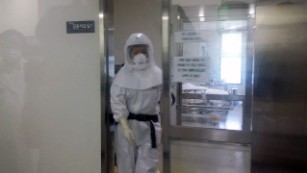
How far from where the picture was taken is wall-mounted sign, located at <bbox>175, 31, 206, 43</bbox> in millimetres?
2002

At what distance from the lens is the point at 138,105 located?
2.27 meters

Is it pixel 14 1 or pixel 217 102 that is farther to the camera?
pixel 14 1

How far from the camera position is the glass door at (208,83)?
1.96 m

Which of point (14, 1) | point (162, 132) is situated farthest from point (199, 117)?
point (14, 1)

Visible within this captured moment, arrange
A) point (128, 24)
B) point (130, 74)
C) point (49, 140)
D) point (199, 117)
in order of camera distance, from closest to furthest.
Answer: point (199, 117), point (130, 74), point (49, 140), point (128, 24)

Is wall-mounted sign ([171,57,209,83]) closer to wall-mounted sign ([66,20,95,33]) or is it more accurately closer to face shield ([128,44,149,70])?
face shield ([128,44,149,70])

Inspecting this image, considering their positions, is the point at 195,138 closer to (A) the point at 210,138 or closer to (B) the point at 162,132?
(A) the point at 210,138

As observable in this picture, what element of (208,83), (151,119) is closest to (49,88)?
(151,119)

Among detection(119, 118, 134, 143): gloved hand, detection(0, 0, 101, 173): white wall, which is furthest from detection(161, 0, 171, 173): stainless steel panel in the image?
detection(0, 0, 101, 173): white wall

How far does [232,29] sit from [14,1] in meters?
1.83

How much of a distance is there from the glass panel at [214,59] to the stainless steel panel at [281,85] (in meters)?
0.08

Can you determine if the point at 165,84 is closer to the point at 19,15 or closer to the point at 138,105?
the point at 138,105

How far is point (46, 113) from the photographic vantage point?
2398mm

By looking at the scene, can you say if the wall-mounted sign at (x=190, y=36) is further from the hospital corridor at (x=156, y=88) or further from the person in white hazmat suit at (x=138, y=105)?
the person in white hazmat suit at (x=138, y=105)
